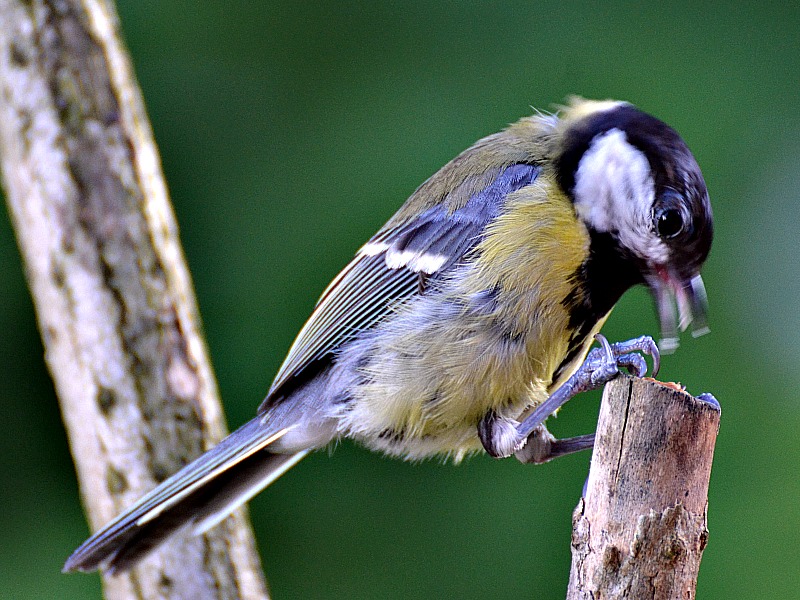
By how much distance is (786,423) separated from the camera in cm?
269

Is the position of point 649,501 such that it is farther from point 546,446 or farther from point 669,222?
point 546,446

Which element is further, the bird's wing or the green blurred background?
the green blurred background

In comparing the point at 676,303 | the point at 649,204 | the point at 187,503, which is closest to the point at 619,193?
the point at 649,204

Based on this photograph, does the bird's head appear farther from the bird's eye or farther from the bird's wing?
the bird's wing

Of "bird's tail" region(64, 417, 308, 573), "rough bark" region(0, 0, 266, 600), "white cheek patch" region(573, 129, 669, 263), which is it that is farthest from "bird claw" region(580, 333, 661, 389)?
"rough bark" region(0, 0, 266, 600)

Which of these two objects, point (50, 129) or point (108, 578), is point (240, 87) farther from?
point (108, 578)

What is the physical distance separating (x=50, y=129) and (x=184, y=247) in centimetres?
107

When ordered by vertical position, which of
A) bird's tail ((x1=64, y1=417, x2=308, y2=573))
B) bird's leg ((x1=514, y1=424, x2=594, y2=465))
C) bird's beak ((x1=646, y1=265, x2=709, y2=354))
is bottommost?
bird's leg ((x1=514, y1=424, x2=594, y2=465))

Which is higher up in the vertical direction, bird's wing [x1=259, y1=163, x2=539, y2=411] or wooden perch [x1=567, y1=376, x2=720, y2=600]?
bird's wing [x1=259, y1=163, x2=539, y2=411]

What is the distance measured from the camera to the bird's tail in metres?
1.76

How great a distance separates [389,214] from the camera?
285 cm

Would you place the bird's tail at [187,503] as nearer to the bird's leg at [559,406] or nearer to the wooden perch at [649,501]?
the bird's leg at [559,406]

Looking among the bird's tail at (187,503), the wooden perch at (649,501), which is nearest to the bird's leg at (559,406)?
the wooden perch at (649,501)

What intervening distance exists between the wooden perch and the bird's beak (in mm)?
384
